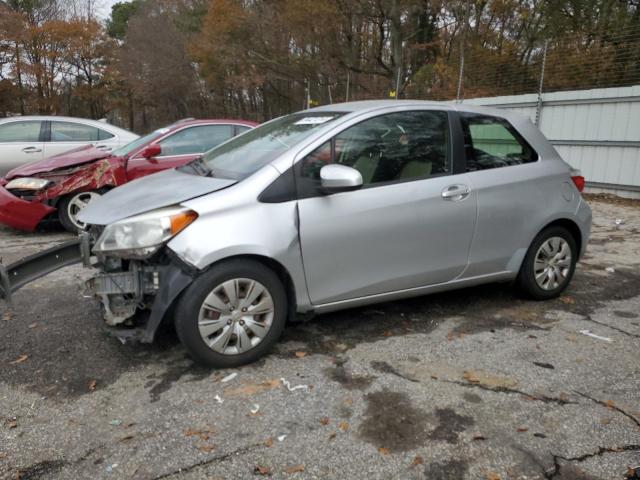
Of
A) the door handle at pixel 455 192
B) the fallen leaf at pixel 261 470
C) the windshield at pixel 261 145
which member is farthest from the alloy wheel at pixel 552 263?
the fallen leaf at pixel 261 470

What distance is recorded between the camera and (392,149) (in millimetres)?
3822

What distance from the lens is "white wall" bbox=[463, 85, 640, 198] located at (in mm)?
9750

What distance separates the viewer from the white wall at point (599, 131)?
32.0ft

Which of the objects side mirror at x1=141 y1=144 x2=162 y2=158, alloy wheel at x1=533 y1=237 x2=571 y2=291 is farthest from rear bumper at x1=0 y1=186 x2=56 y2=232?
alloy wheel at x1=533 y1=237 x2=571 y2=291

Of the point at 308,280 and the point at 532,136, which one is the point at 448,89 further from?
the point at 308,280

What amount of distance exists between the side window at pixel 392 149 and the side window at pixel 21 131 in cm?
741

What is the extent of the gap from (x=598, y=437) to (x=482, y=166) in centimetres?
209

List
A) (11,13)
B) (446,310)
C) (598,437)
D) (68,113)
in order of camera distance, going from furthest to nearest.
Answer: (68,113) → (11,13) → (446,310) → (598,437)

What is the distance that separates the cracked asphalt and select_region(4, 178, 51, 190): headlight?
2693 mm

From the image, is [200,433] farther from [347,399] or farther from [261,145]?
[261,145]

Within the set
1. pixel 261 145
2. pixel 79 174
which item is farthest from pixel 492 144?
pixel 79 174

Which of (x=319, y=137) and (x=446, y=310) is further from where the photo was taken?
(x=446, y=310)

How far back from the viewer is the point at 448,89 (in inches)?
590

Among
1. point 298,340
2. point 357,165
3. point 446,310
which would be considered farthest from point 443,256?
point 298,340
